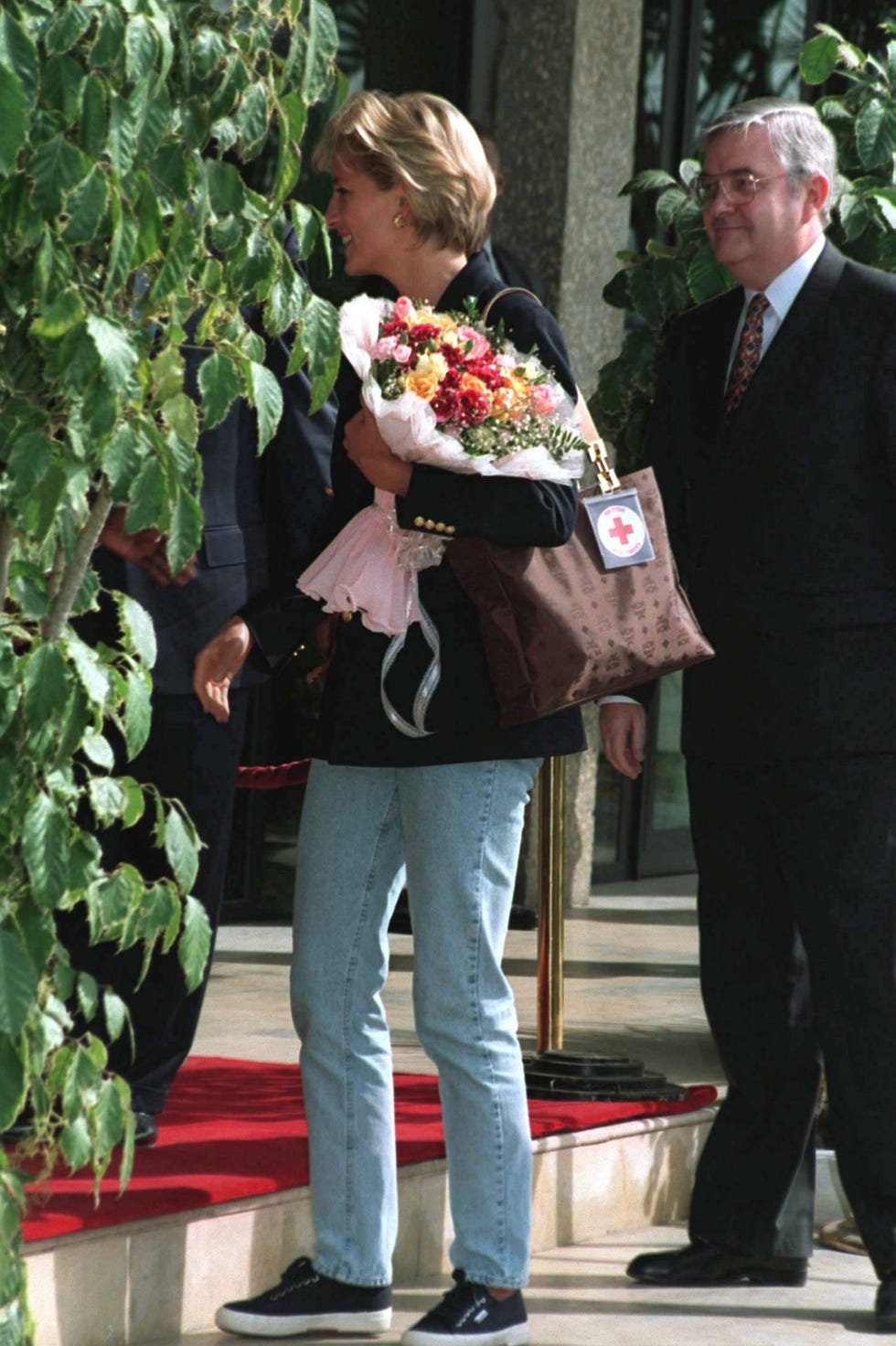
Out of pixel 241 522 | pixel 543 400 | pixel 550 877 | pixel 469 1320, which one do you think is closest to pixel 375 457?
pixel 543 400

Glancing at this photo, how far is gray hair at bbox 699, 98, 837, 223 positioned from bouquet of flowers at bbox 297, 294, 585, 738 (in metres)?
0.71

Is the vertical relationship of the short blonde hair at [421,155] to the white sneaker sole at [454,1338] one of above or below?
above

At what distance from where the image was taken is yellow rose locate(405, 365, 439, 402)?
10.2 feet

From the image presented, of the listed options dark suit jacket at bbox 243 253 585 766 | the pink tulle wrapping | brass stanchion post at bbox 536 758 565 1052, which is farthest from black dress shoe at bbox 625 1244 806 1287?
the pink tulle wrapping

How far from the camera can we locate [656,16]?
28.6ft

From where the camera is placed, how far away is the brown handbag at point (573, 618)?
3.24 meters

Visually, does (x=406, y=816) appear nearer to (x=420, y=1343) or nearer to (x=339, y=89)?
(x=420, y=1343)

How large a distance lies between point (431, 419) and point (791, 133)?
3.13 feet

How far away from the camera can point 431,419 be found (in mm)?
3119

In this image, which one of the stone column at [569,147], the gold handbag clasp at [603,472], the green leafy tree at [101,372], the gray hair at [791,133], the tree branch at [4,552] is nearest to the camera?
the green leafy tree at [101,372]

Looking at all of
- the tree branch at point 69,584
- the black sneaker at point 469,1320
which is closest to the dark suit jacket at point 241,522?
the black sneaker at point 469,1320

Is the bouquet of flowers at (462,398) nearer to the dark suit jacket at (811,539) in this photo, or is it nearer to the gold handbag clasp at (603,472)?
the gold handbag clasp at (603,472)

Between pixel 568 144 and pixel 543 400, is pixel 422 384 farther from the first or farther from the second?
pixel 568 144

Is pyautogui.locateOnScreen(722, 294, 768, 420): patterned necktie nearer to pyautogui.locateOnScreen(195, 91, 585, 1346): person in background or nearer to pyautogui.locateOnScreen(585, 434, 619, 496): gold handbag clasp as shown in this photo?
pyautogui.locateOnScreen(585, 434, 619, 496): gold handbag clasp
